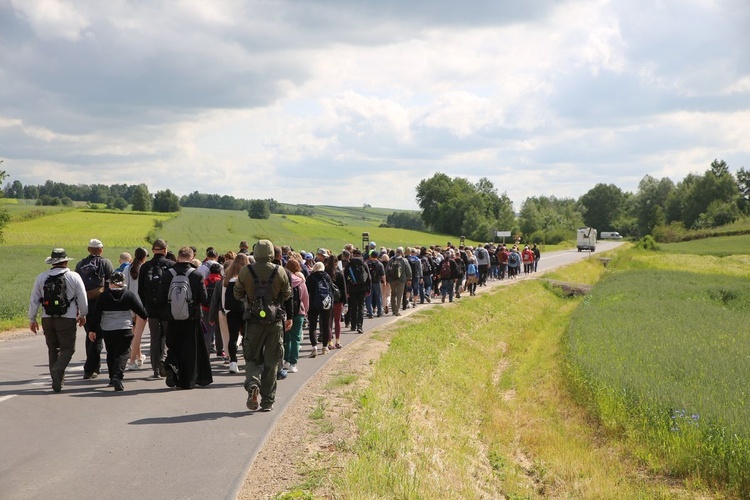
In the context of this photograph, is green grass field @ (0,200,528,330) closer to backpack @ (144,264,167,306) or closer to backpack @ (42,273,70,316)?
backpack @ (144,264,167,306)

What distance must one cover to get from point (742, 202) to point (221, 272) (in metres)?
140

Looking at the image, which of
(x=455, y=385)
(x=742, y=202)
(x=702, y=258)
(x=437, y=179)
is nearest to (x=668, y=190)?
(x=742, y=202)

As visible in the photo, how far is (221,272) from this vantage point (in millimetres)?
13492

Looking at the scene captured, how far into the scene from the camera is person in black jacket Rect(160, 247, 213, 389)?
1069 centimetres

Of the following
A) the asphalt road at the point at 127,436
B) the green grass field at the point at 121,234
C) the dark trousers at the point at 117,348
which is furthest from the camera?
the green grass field at the point at 121,234

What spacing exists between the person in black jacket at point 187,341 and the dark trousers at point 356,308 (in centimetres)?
684

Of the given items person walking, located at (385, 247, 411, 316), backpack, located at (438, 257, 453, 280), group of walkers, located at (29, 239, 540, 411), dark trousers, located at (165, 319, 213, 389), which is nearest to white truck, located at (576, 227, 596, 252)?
backpack, located at (438, 257, 453, 280)

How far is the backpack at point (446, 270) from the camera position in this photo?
25439 mm

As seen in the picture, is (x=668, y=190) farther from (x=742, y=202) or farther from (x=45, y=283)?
(x=45, y=283)

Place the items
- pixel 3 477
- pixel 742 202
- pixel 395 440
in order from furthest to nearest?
pixel 742 202, pixel 395 440, pixel 3 477

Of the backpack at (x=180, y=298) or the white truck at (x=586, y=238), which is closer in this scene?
the backpack at (x=180, y=298)

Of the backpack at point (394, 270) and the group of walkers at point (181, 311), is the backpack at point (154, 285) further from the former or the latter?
the backpack at point (394, 270)

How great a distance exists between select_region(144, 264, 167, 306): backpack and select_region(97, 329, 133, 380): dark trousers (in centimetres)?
61

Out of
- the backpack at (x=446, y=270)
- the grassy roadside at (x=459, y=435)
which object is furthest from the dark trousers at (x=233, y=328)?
the backpack at (x=446, y=270)
